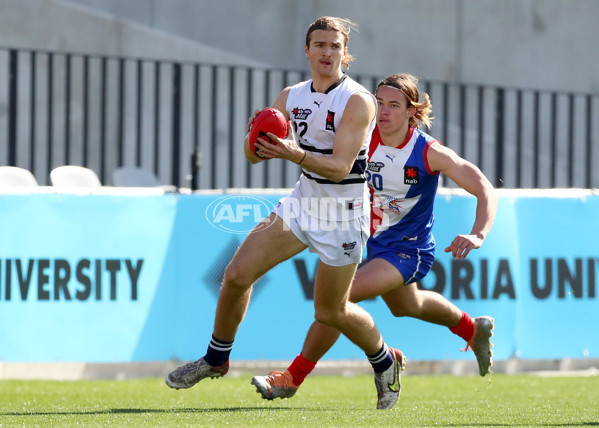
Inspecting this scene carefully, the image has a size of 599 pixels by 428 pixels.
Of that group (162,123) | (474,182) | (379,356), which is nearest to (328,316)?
(379,356)

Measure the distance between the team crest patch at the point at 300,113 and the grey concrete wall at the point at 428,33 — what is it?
838 centimetres

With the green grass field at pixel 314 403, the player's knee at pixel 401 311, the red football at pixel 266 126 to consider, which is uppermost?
the red football at pixel 266 126

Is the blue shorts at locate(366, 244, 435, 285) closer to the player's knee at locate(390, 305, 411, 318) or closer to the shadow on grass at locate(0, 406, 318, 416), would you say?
the player's knee at locate(390, 305, 411, 318)

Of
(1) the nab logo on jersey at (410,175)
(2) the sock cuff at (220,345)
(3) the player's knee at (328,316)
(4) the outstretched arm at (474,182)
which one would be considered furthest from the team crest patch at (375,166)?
(2) the sock cuff at (220,345)

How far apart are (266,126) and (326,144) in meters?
0.49

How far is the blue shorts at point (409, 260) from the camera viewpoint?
22.2 ft

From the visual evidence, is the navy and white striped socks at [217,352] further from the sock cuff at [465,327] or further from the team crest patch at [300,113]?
the sock cuff at [465,327]

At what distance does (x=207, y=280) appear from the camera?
8.85 m

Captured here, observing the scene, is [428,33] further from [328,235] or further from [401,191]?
[328,235]

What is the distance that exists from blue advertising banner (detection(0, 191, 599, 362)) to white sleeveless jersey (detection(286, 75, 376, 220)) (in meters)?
2.41

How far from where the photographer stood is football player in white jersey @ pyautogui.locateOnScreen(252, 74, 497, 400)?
21.9ft

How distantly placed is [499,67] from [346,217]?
31.7ft

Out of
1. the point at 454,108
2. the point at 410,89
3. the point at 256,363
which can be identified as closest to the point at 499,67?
the point at 454,108

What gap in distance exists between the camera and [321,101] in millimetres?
6035
